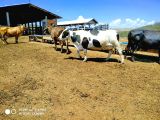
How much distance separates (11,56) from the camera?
15992mm

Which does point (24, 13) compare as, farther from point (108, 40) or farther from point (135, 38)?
point (108, 40)

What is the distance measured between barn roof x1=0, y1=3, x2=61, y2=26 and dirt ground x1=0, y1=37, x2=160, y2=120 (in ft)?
63.6

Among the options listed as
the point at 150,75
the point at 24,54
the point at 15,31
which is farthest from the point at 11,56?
the point at 150,75

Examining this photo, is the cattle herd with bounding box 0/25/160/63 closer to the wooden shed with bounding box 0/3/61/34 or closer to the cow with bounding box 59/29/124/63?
the cow with bounding box 59/29/124/63

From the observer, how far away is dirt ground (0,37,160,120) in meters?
8.03

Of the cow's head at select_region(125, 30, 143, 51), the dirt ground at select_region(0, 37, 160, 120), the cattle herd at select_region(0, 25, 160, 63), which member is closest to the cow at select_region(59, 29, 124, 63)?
the cattle herd at select_region(0, 25, 160, 63)

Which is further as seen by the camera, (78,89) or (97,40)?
(97,40)

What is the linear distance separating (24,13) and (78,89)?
97.9 feet

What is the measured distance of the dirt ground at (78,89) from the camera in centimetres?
803

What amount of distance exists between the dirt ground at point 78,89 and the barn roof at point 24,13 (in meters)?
19.4

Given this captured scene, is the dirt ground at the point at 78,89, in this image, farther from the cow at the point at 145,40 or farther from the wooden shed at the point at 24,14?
the wooden shed at the point at 24,14

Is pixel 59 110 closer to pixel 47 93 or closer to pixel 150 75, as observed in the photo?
pixel 47 93

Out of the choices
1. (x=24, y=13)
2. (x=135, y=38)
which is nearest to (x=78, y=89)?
(x=135, y=38)

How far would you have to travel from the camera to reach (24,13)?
123 ft
